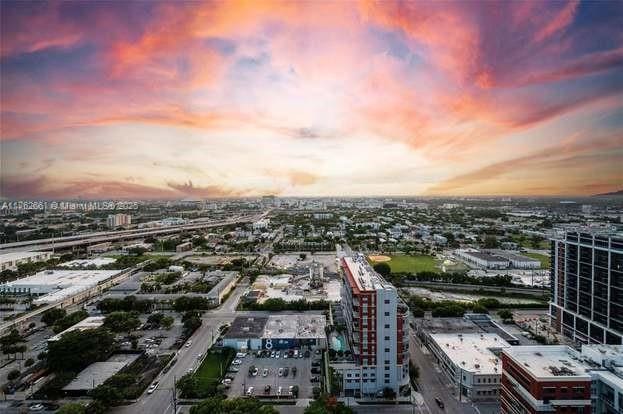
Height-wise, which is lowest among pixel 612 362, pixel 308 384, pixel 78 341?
pixel 308 384

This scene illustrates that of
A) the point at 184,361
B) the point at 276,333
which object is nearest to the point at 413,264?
the point at 276,333

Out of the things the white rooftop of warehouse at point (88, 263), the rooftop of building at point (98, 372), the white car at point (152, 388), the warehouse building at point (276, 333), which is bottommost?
the white car at point (152, 388)

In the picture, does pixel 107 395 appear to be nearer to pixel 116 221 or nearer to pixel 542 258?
pixel 542 258

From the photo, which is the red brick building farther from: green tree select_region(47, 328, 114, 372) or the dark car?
green tree select_region(47, 328, 114, 372)

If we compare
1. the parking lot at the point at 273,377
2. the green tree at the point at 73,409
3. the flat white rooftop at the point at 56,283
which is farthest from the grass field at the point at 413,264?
the green tree at the point at 73,409

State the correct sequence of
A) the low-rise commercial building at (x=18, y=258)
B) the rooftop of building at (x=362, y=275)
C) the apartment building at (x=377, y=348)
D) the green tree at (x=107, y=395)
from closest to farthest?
the green tree at (x=107, y=395)
the apartment building at (x=377, y=348)
the rooftop of building at (x=362, y=275)
the low-rise commercial building at (x=18, y=258)

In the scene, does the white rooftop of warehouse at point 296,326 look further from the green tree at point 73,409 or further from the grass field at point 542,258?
the grass field at point 542,258

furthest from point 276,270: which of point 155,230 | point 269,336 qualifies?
point 155,230

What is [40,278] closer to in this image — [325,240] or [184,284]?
[184,284]
